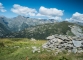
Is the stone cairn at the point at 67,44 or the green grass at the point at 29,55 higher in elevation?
the stone cairn at the point at 67,44

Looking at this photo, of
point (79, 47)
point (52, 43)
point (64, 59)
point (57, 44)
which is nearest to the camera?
point (64, 59)

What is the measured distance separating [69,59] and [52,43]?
24.9 m

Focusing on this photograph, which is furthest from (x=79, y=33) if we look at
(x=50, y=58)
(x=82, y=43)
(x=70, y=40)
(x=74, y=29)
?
(x=50, y=58)

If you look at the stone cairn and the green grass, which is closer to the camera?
the green grass

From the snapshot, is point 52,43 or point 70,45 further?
point 52,43

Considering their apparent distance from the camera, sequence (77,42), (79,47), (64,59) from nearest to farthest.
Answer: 1. (64,59)
2. (79,47)
3. (77,42)

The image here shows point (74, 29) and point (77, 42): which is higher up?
point (74, 29)

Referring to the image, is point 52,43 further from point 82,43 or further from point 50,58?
point 50,58

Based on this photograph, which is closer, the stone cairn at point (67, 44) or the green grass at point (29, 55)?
the green grass at point (29, 55)

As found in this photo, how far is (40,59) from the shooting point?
74.6ft

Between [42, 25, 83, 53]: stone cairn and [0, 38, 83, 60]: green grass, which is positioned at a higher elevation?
[42, 25, 83, 53]: stone cairn

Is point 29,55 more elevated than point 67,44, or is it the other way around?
point 67,44

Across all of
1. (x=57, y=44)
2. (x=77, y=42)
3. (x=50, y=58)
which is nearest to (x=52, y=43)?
(x=57, y=44)

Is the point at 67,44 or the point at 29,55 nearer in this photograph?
the point at 29,55
